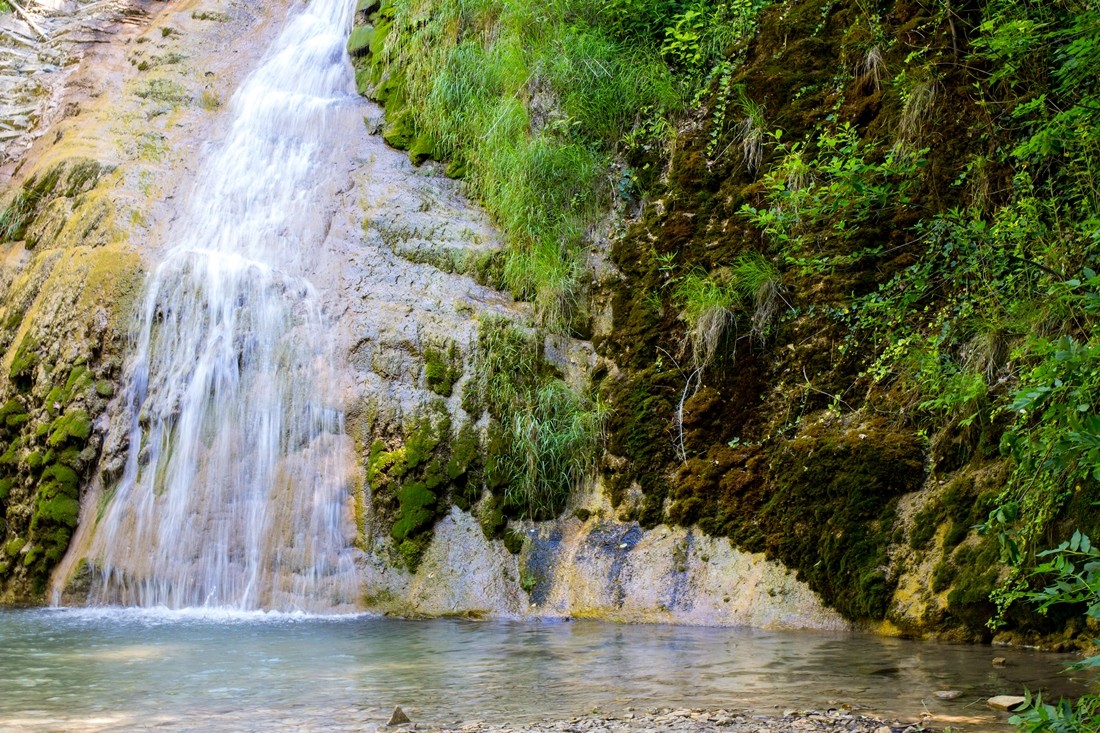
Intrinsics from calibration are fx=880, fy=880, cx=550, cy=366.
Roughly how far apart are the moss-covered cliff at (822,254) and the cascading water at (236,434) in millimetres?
2291

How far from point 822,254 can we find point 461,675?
4270 millimetres

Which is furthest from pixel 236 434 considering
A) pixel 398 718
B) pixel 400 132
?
pixel 398 718

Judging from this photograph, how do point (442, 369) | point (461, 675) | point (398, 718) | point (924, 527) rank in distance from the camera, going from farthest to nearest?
point (442, 369) → point (924, 527) → point (461, 675) → point (398, 718)

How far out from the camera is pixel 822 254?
22.7 feet

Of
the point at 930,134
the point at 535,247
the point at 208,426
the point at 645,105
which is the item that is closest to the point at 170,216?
the point at 208,426

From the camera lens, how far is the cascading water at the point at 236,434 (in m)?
7.88

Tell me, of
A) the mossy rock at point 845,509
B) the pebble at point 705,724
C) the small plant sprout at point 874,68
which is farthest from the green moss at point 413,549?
the small plant sprout at point 874,68

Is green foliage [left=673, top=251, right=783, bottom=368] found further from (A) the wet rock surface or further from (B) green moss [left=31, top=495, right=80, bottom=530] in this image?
(A) the wet rock surface

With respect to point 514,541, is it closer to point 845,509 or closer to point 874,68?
point 845,509

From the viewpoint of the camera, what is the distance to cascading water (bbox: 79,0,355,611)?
7.88 metres

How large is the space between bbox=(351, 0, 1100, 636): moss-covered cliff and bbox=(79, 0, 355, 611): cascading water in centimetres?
229

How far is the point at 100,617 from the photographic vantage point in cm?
729

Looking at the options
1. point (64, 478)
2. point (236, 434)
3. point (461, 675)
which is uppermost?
point (236, 434)

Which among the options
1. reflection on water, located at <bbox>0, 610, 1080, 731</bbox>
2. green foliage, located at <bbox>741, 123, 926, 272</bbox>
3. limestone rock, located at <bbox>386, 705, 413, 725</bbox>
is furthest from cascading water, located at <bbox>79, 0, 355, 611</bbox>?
green foliage, located at <bbox>741, 123, 926, 272</bbox>
